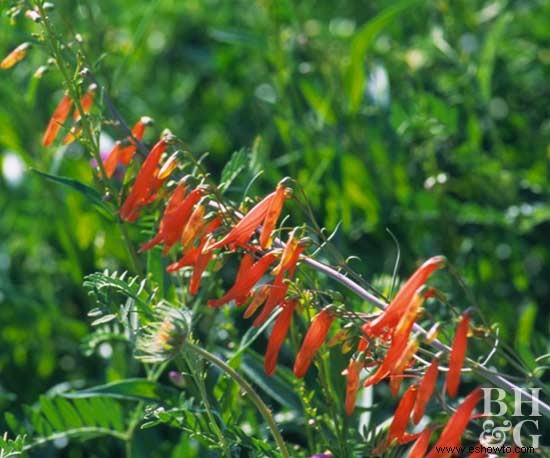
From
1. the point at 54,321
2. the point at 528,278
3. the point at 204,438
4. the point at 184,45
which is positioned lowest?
the point at 528,278

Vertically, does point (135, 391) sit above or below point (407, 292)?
below

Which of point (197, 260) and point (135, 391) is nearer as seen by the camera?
point (197, 260)

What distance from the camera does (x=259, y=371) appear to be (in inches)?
104

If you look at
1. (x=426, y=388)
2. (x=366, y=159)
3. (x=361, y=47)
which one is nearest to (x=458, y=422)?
(x=426, y=388)

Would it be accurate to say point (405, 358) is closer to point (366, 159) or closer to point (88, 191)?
point (88, 191)

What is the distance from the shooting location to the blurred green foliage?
3568mm

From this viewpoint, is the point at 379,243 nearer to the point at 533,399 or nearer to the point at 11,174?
the point at 11,174

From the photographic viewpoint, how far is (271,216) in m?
2.00

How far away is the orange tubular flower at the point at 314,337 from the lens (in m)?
1.91

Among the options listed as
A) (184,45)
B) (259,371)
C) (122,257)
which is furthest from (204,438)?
(184,45)

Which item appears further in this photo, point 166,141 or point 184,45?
point 184,45

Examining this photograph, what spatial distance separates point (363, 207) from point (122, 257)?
3.13ft

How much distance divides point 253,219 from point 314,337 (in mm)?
282

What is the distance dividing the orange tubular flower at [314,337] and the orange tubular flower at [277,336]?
0.21 feet
